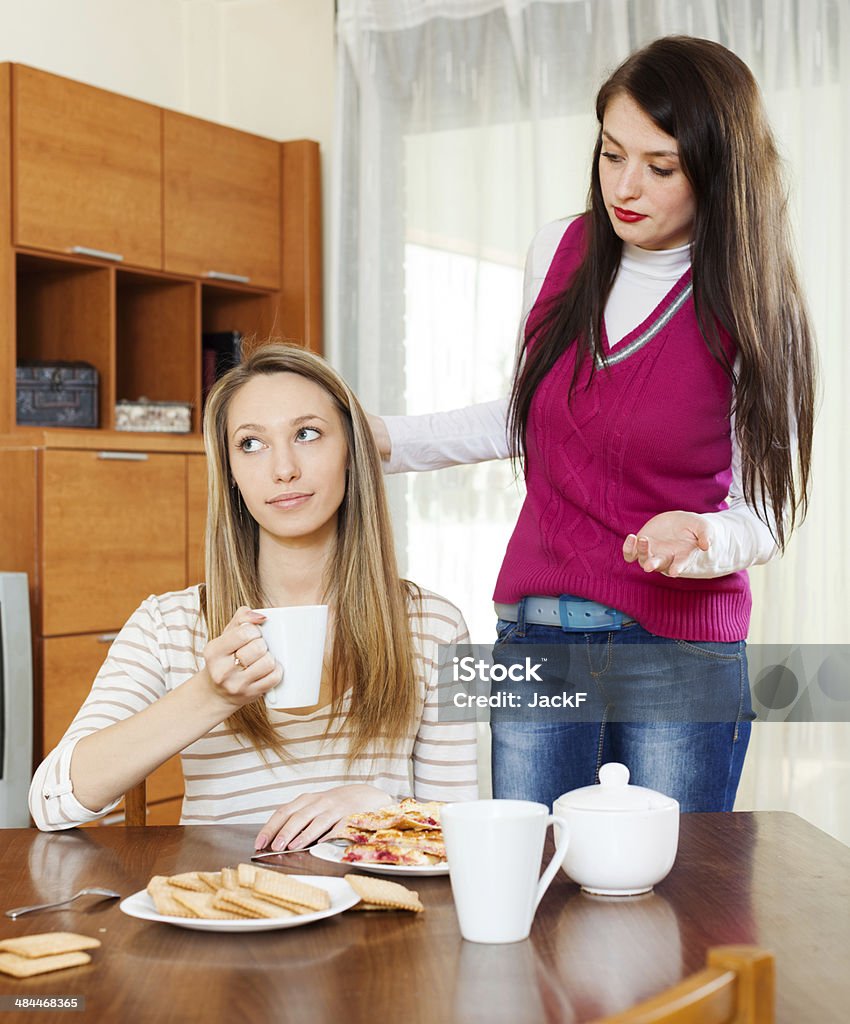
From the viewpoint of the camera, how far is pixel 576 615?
1592 mm

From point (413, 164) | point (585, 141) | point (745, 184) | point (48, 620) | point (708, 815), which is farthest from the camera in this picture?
point (413, 164)

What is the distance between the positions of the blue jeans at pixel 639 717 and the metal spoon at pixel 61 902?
26.9 inches

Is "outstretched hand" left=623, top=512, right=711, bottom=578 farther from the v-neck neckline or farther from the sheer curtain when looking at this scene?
the sheer curtain

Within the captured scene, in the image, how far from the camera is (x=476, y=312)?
12.3 ft

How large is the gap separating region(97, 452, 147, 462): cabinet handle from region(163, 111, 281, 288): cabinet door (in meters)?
0.59

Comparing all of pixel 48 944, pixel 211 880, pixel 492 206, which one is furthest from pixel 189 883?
pixel 492 206

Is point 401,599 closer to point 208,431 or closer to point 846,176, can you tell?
point 208,431

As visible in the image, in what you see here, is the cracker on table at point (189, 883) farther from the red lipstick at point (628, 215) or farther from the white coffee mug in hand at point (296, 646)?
the red lipstick at point (628, 215)

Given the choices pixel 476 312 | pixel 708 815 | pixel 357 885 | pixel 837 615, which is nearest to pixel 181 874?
pixel 357 885

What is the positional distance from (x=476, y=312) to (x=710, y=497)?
2.21 metres

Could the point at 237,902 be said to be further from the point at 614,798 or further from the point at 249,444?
the point at 249,444

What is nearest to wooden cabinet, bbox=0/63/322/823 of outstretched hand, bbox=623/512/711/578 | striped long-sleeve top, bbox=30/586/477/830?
striped long-sleeve top, bbox=30/586/477/830

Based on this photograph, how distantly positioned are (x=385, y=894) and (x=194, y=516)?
2.67 meters

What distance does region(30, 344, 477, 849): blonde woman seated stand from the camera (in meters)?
1.37
